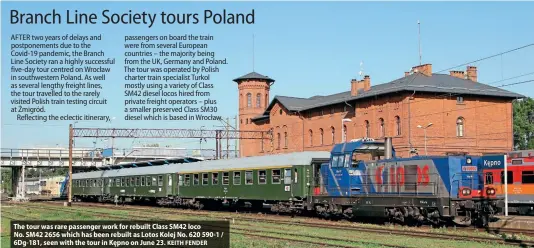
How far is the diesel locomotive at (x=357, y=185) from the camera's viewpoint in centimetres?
2398

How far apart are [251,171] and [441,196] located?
14413 millimetres

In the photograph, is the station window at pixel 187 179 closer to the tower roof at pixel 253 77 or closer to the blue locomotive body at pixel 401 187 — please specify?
the blue locomotive body at pixel 401 187

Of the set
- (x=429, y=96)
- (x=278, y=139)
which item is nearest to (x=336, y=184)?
(x=429, y=96)

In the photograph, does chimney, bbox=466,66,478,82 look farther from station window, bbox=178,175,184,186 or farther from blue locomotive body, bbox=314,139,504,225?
blue locomotive body, bbox=314,139,504,225

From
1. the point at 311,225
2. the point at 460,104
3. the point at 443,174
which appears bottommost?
the point at 311,225

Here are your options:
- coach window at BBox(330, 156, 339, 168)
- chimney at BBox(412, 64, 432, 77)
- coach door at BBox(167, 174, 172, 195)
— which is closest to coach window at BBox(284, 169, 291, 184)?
coach window at BBox(330, 156, 339, 168)

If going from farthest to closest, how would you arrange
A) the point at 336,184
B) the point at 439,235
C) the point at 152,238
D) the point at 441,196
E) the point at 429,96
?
1. the point at 429,96
2. the point at 336,184
3. the point at 441,196
4. the point at 439,235
5. the point at 152,238

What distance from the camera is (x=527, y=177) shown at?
34.0 metres

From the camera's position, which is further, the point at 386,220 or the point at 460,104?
the point at 460,104

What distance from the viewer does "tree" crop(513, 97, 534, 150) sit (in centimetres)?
9994

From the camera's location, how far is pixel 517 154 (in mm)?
35094

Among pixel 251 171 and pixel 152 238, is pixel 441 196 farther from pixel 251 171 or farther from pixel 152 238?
pixel 251 171
